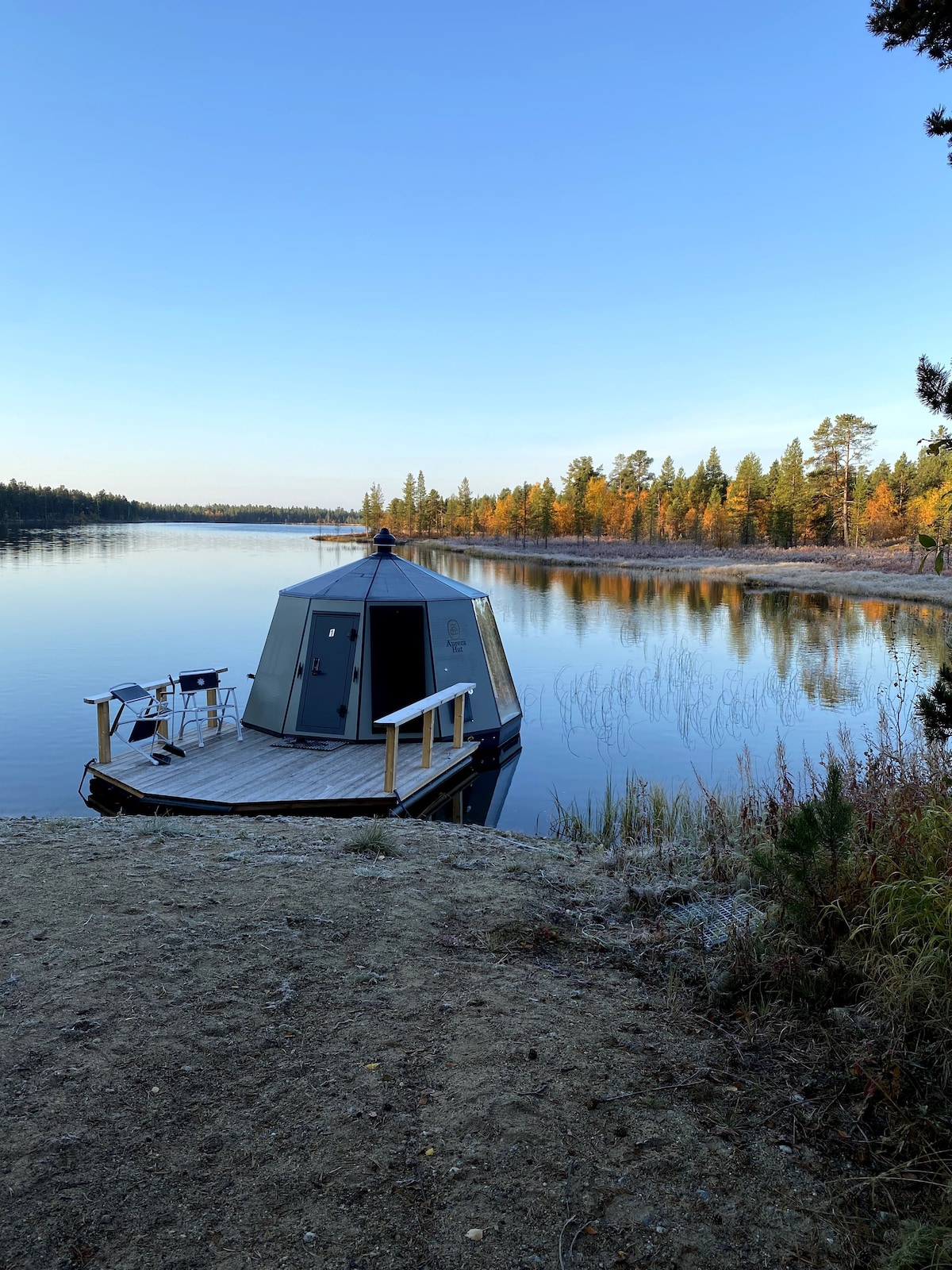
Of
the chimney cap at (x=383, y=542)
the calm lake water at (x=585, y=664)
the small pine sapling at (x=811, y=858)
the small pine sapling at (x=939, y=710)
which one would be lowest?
the calm lake water at (x=585, y=664)

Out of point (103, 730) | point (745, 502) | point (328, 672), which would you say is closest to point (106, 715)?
point (103, 730)

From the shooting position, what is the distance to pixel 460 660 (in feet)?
34.8

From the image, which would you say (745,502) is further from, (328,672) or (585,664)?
(328,672)

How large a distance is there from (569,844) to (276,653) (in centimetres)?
519

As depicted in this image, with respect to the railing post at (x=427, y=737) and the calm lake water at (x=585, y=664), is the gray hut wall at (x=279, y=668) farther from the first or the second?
the calm lake water at (x=585, y=664)

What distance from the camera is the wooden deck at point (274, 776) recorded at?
771 centimetres

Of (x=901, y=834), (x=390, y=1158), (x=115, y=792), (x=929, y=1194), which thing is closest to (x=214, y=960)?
(x=390, y=1158)

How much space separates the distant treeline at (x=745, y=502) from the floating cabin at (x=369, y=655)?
29.2 m

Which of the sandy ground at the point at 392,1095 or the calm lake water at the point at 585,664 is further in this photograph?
the calm lake water at the point at 585,664

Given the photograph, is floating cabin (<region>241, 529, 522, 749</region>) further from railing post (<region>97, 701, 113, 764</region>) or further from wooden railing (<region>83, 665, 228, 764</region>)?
railing post (<region>97, 701, 113, 764</region>)

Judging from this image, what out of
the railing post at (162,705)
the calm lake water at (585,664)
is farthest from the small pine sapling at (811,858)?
the railing post at (162,705)

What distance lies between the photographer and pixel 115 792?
871 cm

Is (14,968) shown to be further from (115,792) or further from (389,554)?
(389,554)

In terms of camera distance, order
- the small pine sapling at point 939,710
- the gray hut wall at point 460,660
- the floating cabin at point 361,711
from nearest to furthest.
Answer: the small pine sapling at point 939,710
the floating cabin at point 361,711
the gray hut wall at point 460,660
